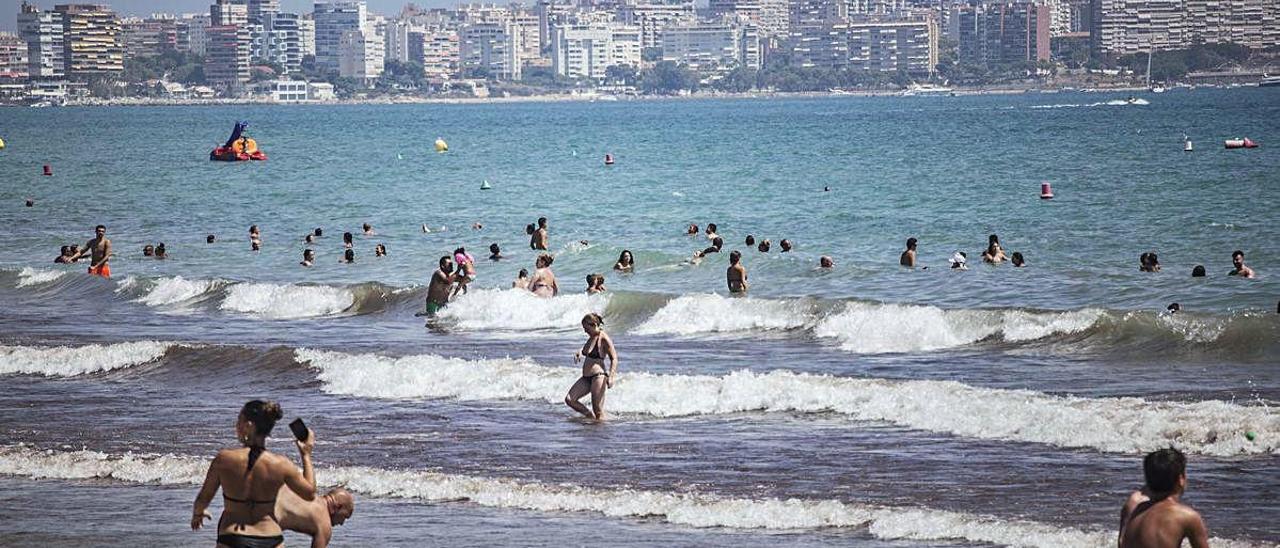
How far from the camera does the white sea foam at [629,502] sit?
44.9 ft

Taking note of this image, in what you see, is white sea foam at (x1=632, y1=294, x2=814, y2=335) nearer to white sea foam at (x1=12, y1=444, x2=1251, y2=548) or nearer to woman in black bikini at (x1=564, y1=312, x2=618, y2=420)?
woman in black bikini at (x1=564, y1=312, x2=618, y2=420)

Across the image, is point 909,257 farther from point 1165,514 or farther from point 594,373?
point 1165,514

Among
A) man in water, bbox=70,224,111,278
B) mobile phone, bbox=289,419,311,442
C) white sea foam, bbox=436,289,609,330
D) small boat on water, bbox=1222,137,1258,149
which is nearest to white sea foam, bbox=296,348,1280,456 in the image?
white sea foam, bbox=436,289,609,330

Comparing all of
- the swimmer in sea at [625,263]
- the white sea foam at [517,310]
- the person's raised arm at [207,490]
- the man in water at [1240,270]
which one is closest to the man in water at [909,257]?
the swimmer in sea at [625,263]

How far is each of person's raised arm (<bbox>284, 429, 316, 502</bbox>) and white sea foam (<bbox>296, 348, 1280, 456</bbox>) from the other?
8684mm

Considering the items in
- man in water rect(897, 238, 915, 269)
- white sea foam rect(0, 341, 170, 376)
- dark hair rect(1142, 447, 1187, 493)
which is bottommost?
white sea foam rect(0, 341, 170, 376)

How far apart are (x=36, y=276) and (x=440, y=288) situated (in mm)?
11727

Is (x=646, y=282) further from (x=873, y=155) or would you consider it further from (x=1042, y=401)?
(x=873, y=155)

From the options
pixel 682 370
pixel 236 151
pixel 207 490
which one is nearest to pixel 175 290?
pixel 682 370

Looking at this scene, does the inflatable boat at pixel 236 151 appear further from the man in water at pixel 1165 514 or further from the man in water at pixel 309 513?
the man in water at pixel 1165 514

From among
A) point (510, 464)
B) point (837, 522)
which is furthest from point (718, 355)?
point (837, 522)

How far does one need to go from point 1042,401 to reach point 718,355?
6.65 meters

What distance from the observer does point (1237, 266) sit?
3109 cm

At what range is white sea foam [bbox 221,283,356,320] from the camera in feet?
106
